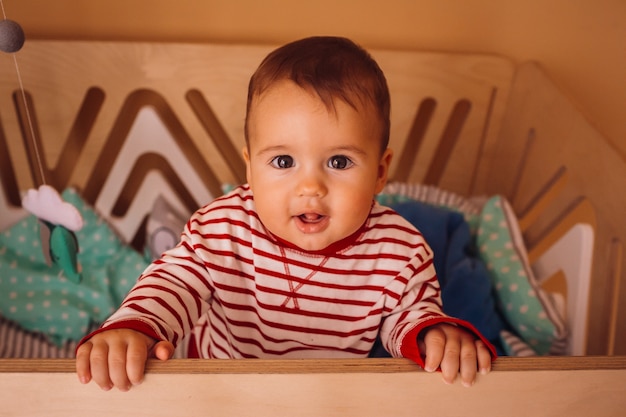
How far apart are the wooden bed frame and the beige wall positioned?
7cm

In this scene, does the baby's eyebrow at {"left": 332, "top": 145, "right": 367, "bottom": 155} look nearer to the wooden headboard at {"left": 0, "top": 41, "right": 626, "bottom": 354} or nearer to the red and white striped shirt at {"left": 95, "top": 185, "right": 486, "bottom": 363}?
the red and white striped shirt at {"left": 95, "top": 185, "right": 486, "bottom": 363}

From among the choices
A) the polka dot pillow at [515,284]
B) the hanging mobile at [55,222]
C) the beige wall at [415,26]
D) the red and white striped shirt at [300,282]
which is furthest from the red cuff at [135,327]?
the beige wall at [415,26]

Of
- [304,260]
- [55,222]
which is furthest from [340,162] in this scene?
[55,222]

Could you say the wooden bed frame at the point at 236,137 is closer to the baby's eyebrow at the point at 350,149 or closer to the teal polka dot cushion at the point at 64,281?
the teal polka dot cushion at the point at 64,281

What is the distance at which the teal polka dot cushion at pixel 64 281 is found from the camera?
1.24 metres

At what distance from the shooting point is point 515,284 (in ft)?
4.02

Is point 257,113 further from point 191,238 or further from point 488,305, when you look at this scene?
point 488,305

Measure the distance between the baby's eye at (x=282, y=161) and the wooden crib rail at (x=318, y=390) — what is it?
0.23m

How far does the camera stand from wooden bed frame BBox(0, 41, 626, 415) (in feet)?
3.80

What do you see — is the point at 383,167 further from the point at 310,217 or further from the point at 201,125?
the point at 201,125

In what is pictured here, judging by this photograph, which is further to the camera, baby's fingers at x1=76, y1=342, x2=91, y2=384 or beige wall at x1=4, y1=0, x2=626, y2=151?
beige wall at x1=4, y1=0, x2=626, y2=151

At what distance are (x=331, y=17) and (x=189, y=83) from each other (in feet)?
1.13

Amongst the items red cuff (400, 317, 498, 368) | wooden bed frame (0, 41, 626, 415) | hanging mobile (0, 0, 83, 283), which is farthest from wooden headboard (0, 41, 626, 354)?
red cuff (400, 317, 498, 368)

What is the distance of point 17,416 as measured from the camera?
0.59m
